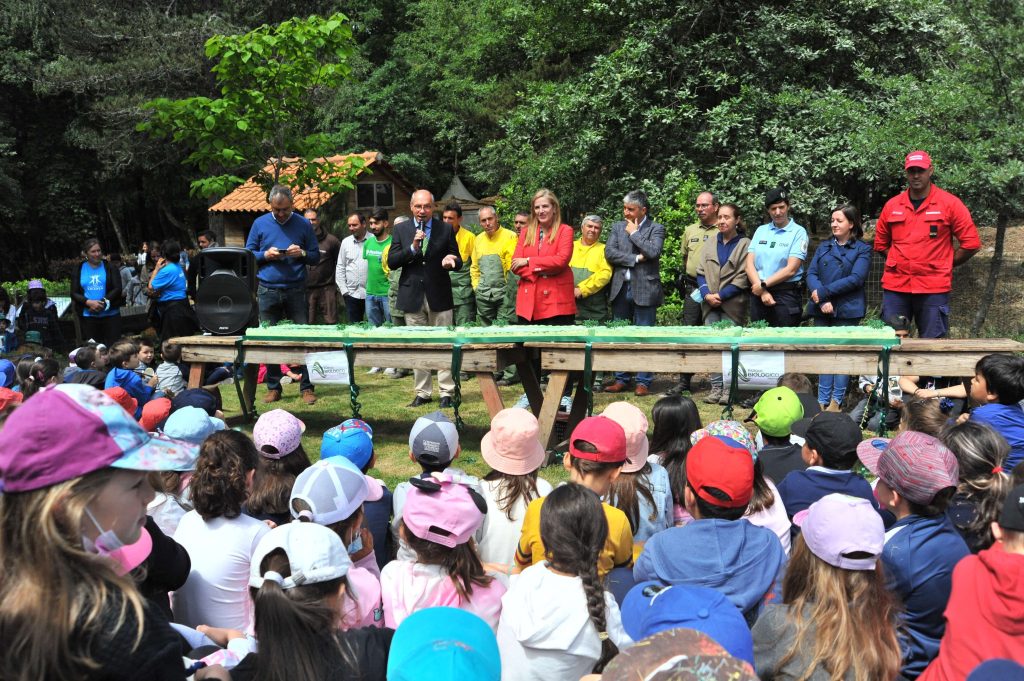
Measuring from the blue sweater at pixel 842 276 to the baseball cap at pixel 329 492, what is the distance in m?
5.82

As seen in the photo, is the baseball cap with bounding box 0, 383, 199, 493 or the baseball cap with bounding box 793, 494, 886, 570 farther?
the baseball cap with bounding box 793, 494, 886, 570

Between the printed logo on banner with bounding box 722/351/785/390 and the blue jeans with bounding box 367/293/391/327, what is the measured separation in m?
5.29

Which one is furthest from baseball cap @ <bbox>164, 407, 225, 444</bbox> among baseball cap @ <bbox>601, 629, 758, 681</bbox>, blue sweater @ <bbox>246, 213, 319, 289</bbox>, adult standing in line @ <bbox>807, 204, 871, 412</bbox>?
adult standing in line @ <bbox>807, 204, 871, 412</bbox>

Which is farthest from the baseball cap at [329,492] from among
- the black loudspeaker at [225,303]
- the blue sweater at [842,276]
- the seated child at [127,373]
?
the blue sweater at [842,276]

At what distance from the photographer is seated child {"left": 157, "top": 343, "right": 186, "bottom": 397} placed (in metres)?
7.71

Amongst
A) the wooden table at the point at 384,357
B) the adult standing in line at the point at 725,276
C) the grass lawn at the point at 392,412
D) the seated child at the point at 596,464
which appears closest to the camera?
the seated child at the point at 596,464

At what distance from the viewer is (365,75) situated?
28938 mm

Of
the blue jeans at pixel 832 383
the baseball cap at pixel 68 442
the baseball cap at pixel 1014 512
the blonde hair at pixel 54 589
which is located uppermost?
the baseball cap at pixel 68 442

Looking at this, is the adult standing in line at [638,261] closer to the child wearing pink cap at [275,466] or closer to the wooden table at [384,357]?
the wooden table at [384,357]

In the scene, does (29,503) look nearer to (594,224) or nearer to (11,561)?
(11,561)

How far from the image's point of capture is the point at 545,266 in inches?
302

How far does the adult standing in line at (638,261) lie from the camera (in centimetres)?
872

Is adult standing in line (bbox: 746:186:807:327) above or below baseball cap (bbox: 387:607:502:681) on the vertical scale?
above

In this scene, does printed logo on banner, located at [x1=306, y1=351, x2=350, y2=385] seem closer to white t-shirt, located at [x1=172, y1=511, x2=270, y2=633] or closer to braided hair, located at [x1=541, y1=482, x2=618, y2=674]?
white t-shirt, located at [x1=172, y1=511, x2=270, y2=633]
